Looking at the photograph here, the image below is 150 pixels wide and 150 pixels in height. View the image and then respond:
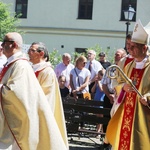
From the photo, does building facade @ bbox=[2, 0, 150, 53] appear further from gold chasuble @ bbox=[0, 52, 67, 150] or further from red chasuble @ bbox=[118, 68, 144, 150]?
gold chasuble @ bbox=[0, 52, 67, 150]

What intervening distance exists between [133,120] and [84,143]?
3.78 meters

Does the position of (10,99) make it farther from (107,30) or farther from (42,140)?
(107,30)

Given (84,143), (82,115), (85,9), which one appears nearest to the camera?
(82,115)

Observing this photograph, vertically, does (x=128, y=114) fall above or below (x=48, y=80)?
below

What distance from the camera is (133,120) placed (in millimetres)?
6680

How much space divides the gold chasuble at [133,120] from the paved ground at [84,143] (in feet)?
8.69

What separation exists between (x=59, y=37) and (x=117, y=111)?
95.0ft

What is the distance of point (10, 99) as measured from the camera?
5.47m

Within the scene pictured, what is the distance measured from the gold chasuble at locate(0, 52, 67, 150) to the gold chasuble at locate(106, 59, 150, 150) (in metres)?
1.36

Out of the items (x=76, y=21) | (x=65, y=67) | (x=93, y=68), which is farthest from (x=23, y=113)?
(x=76, y=21)

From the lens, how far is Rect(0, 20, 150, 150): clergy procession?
5.50 metres

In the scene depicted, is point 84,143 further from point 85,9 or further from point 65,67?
point 85,9

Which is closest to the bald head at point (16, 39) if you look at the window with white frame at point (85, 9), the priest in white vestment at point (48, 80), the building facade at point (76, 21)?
the priest in white vestment at point (48, 80)

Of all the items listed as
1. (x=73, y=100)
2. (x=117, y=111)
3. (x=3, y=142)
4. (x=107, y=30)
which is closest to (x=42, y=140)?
→ (x=3, y=142)
